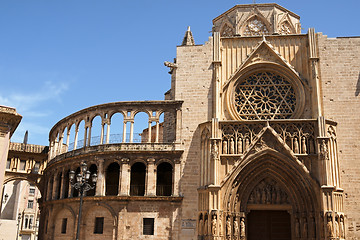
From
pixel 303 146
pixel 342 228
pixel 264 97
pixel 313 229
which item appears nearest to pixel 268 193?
pixel 313 229

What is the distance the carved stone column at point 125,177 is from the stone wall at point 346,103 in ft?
41.3

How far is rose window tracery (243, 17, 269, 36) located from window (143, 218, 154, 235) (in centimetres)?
1619

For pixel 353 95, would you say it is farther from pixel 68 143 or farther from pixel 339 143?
pixel 68 143

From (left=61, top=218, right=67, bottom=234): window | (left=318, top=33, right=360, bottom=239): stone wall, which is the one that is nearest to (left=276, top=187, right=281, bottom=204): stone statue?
(left=318, top=33, right=360, bottom=239): stone wall

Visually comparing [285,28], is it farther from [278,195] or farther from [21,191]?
[21,191]

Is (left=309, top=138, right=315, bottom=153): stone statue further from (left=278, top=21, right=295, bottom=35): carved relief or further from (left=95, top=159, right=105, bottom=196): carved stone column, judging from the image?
(left=95, top=159, right=105, bottom=196): carved stone column

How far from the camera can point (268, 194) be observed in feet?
76.8

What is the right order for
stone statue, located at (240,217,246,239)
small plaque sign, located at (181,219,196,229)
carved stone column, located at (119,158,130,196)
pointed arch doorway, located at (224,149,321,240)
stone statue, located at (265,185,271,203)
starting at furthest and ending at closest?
1. carved stone column, located at (119,158,130,196)
2. small plaque sign, located at (181,219,196,229)
3. stone statue, located at (265,185,271,203)
4. stone statue, located at (240,217,246,239)
5. pointed arch doorway, located at (224,149,321,240)

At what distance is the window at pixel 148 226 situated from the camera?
23844 mm

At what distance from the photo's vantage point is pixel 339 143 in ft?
78.8

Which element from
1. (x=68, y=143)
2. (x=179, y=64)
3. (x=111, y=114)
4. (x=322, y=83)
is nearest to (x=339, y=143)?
(x=322, y=83)

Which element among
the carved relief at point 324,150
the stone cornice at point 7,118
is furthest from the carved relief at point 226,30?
the stone cornice at point 7,118

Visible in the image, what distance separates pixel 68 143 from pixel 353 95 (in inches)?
787

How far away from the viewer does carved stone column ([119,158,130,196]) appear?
24.6 m
